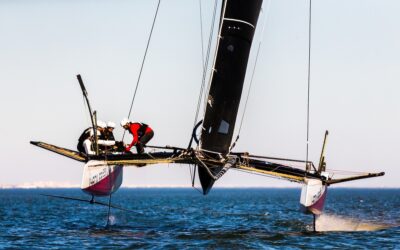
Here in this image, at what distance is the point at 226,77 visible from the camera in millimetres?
20578

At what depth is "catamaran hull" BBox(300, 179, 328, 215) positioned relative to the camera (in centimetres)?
2164

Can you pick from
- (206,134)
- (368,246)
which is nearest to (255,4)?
(206,134)

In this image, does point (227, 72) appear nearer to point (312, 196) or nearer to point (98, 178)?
point (312, 196)

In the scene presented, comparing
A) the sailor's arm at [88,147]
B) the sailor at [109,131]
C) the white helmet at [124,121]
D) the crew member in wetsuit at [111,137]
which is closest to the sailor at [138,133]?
the white helmet at [124,121]

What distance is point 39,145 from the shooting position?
71.8 feet

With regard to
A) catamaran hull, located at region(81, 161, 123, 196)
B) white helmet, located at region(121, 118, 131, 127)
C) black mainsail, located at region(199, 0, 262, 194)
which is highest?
black mainsail, located at region(199, 0, 262, 194)

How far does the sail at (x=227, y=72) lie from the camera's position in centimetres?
2059

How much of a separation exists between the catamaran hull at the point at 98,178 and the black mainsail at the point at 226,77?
2.73m

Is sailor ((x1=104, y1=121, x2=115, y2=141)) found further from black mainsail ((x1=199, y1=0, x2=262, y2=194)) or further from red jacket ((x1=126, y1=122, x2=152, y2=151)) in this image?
black mainsail ((x1=199, y1=0, x2=262, y2=194))

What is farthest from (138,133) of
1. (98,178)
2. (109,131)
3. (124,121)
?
(98,178)

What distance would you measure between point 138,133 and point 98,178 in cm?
231

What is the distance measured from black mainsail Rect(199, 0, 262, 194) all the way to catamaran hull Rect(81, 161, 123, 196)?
2.73 metres

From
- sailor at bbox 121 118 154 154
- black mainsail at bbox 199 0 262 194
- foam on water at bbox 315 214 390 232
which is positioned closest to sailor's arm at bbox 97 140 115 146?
sailor at bbox 121 118 154 154

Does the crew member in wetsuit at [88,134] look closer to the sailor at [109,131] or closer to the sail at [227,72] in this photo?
the sailor at [109,131]
